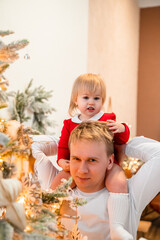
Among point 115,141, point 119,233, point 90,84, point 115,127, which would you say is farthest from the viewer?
point 90,84

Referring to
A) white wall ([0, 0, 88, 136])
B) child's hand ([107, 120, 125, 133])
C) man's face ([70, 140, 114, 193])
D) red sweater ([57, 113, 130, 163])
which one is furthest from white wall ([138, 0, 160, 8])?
Result: man's face ([70, 140, 114, 193])

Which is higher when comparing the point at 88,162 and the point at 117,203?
the point at 88,162

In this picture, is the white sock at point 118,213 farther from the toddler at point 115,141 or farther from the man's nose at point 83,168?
the man's nose at point 83,168

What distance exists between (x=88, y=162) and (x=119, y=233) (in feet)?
0.94

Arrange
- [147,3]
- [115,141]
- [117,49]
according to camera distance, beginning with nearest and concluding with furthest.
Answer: [115,141] < [117,49] < [147,3]

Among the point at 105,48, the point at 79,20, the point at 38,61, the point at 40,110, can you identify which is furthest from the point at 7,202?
the point at 105,48

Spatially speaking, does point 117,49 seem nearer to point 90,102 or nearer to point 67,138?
point 90,102

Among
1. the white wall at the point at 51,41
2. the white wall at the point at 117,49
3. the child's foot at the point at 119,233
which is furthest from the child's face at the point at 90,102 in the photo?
the white wall at the point at 117,49

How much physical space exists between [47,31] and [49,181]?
5.82 ft

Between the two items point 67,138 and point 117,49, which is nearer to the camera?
point 67,138

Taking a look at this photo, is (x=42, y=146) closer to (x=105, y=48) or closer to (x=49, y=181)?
(x=49, y=181)

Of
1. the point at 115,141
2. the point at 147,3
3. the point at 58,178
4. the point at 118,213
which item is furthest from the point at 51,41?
the point at 147,3

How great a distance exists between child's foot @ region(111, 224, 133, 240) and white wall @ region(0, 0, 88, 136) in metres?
1.56

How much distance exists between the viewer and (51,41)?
310 cm
